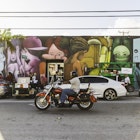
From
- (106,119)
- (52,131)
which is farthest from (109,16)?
(52,131)

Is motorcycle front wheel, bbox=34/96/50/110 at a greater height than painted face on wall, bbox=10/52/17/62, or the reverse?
painted face on wall, bbox=10/52/17/62

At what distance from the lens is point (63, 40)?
103ft

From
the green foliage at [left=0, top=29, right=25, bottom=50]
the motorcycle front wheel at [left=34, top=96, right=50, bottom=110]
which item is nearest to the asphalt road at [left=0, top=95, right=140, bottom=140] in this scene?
the motorcycle front wheel at [left=34, top=96, right=50, bottom=110]

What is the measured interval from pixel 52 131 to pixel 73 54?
66.7 feet

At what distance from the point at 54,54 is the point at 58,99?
1551cm

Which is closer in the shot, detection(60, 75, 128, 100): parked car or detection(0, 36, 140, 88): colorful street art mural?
detection(60, 75, 128, 100): parked car

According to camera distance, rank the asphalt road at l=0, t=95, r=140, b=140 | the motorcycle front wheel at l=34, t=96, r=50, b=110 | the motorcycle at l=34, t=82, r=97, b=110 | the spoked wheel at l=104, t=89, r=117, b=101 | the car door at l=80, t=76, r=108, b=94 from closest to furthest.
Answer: the asphalt road at l=0, t=95, r=140, b=140 → the motorcycle at l=34, t=82, r=97, b=110 → the motorcycle front wheel at l=34, t=96, r=50, b=110 → the spoked wheel at l=104, t=89, r=117, b=101 → the car door at l=80, t=76, r=108, b=94

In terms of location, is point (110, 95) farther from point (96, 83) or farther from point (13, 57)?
point (13, 57)

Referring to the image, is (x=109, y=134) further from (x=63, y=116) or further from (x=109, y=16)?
(x=109, y=16)

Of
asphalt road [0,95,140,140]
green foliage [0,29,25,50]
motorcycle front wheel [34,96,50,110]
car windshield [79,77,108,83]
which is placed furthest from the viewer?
green foliage [0,29,25,50]

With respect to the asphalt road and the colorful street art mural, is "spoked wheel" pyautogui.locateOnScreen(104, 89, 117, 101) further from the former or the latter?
the colorful street art mural

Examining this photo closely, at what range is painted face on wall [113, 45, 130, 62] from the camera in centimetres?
3141

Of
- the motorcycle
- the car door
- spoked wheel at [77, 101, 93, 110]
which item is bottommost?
spoked wheel at [77, 101, 93, 110]

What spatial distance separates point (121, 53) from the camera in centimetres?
3144
